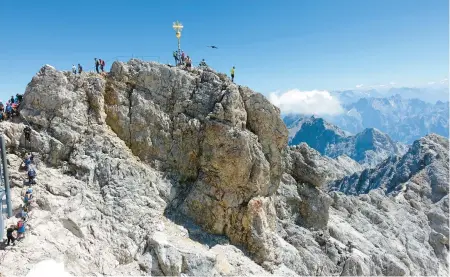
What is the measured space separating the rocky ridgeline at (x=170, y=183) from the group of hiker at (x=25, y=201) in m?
0.74

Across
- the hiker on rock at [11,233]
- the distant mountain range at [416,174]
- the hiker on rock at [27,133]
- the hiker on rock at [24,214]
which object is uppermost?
the hiker on rock at [27,133]

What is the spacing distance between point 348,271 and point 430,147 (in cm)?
8436

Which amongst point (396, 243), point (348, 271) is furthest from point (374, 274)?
point (396, 243)

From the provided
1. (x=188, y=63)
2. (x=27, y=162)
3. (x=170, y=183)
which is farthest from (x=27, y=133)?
(x=188, y=63)

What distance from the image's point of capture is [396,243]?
6312 centimetres

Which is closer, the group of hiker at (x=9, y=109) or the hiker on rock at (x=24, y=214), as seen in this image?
the hiker on rock at (x=24, y=214)

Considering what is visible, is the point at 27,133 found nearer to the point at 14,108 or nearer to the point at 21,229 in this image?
the point at 14,108

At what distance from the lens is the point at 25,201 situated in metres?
30.8

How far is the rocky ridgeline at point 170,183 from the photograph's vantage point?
109 feet

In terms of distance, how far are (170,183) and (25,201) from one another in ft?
52.9

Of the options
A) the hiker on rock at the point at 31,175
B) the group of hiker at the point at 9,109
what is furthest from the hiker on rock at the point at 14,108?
the hiker on rock at the point at 31,175

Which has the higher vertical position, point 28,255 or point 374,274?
point 28,255

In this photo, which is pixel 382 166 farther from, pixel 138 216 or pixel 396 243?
pixel 138 216

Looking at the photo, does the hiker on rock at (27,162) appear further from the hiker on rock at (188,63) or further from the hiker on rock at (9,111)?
the hiker on rock at (188,63)
